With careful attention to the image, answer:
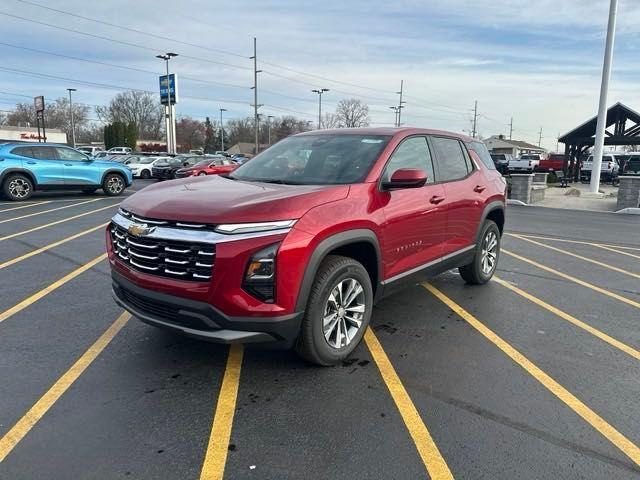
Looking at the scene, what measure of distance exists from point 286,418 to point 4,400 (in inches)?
72.2

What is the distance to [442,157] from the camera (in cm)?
479

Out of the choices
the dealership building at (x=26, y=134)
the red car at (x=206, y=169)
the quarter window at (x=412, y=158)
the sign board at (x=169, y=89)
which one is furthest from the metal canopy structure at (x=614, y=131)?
the dealership building at (x=26, y=134)

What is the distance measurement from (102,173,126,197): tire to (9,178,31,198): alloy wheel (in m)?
2.30

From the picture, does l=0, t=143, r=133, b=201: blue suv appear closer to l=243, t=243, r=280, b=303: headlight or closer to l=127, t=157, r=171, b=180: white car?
l=127, t=157, r=171, b=180: white car

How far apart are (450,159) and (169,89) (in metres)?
46.7

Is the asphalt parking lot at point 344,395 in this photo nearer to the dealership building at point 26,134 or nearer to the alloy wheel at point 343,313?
the alloy wheel at point 343,313

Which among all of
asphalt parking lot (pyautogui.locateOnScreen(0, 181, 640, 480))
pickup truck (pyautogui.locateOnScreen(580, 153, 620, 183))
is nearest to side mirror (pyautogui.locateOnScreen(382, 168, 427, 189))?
asphalt parking lot (pyautogui.locateOnScreen(0, 181, 640, 480))

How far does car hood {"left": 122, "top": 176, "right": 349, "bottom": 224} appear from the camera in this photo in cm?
298

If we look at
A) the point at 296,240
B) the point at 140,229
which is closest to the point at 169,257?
the point at 140,229

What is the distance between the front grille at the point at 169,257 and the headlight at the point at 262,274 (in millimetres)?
240

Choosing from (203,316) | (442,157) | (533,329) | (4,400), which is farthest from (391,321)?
(4,400)

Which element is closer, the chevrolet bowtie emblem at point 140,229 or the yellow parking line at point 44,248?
the chevrolet bowtie emblem at point 140,229

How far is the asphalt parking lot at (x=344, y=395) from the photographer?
8.30 ft

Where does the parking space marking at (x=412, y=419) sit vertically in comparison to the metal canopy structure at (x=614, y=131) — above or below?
below
